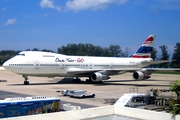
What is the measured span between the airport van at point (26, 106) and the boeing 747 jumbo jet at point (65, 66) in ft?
66.3

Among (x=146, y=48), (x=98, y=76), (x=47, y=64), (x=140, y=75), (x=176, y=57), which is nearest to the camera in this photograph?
(x=47, y=64)

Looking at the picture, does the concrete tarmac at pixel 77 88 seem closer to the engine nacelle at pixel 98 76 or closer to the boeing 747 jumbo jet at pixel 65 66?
the engine nacelle at pixel 98 76

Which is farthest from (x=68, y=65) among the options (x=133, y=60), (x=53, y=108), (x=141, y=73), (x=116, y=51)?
(x=116, y=51)

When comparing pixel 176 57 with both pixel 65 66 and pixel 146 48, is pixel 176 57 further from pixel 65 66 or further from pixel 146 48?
pixel 65 66

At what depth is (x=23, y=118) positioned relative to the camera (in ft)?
31.3

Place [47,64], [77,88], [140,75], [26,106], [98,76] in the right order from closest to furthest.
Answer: [26,106] < [77,88] < [47,64] < [98,76] < [140,75]

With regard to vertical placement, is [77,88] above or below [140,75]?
below

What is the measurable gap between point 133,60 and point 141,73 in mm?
8576

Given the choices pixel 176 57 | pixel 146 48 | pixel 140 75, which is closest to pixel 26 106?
pixel 140 75

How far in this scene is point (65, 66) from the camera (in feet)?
122

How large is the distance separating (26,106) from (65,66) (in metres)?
23.9

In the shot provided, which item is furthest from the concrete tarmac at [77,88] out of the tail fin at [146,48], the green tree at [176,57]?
the green tree at [176,57]

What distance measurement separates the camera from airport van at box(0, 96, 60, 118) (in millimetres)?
12539

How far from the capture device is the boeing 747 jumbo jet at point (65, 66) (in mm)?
33812
